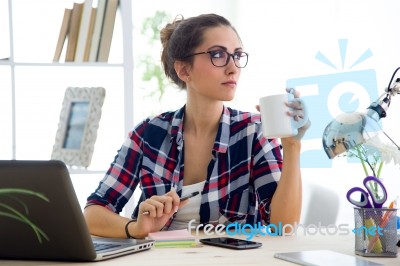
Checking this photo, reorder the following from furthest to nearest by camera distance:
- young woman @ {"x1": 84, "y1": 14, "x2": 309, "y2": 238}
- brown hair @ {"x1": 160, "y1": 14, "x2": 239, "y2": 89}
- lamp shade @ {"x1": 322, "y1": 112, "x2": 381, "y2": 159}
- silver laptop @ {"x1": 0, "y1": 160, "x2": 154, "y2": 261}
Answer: brown hair @ {"x1": 160, "y1": 14, "x2": 239, "y2": 89}
young woman @ {"x1": 84, "y1": 14, "x2": 309, "y2": 238}
lamp shade @ {"x1": 322, "y1": 112, "x2": 381, "y2": 159}
silver laptop @ {"x1": 0, "y1": 160, "x2": 154, "y2": 261}

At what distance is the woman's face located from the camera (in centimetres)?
181

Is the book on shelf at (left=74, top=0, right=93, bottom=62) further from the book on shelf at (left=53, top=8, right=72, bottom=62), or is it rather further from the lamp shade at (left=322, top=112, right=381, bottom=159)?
the lamp shade at (left=322, top=112, right=381, bottom=159)

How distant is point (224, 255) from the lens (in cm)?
115

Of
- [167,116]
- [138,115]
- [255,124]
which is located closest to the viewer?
[255,124]

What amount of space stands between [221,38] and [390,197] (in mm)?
1113

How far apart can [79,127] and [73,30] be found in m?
0.47

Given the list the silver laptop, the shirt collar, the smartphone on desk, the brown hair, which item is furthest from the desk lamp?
the brown hair

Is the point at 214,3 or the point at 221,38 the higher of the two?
the point at 214,3

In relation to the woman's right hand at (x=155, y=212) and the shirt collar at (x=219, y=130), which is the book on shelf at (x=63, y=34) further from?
the woman's right hand at (x=155, y=212)

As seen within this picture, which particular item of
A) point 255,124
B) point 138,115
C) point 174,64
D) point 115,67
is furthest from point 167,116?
point 138,115

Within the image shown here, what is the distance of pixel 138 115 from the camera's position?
4.14 m

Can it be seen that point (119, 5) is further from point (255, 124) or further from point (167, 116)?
point (255, 124)

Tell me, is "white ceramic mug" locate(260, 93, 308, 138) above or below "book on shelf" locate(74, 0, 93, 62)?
below

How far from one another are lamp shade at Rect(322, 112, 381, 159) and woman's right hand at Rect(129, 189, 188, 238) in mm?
446
